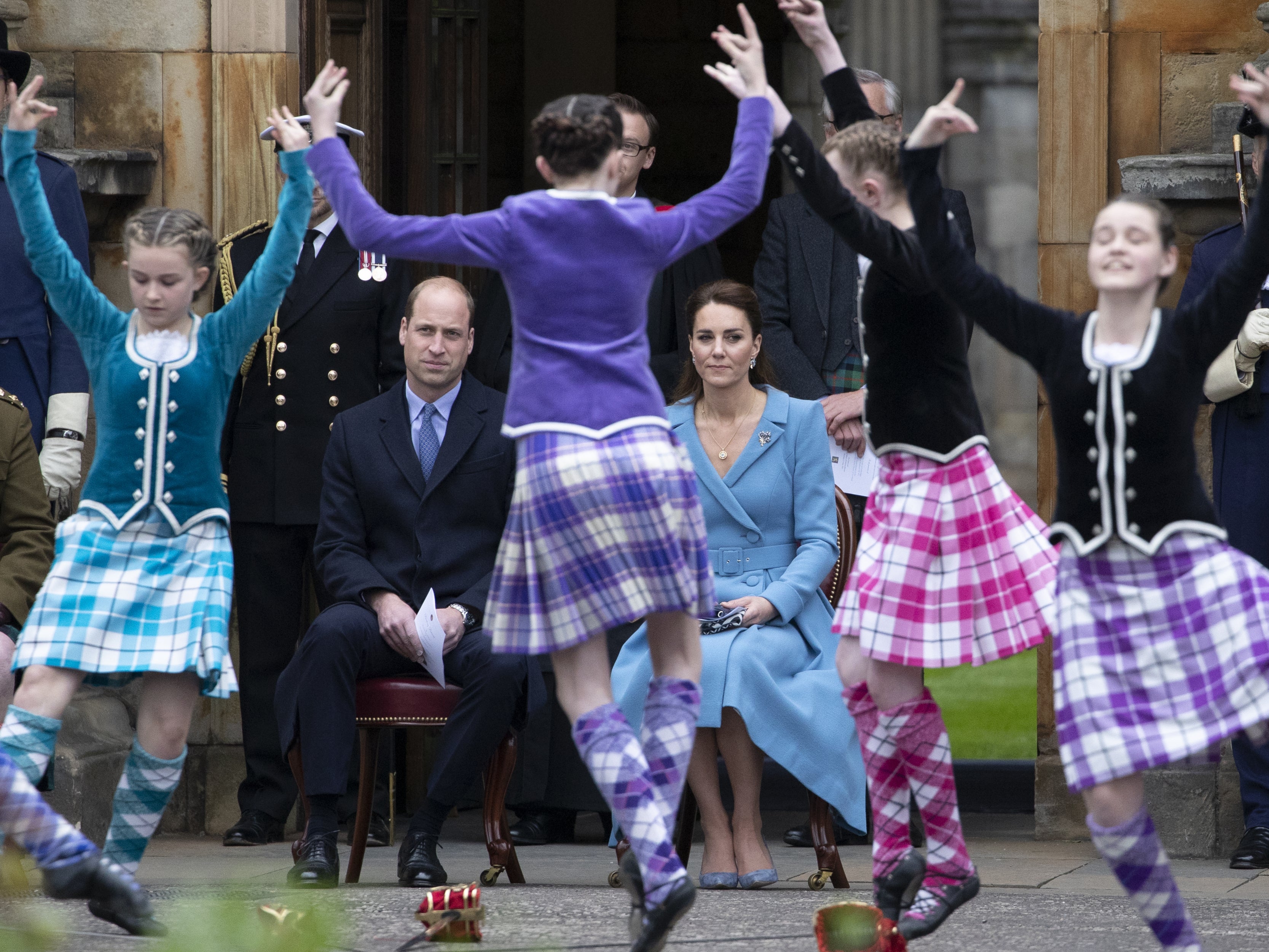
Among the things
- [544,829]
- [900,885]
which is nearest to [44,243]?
[900,885]

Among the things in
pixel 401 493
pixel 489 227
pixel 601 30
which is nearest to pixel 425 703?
pixel 401 493

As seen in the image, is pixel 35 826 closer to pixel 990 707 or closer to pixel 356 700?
pixel 356 700

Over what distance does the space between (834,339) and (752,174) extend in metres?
2.01

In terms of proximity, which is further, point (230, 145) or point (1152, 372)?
point (230, 145)

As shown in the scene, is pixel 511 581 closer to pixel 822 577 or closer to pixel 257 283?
pixel 257 283

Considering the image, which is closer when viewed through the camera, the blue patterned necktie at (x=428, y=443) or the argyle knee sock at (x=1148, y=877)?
the argyle knee sock at (x=1148, y=877)

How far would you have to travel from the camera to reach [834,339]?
587 centimetres

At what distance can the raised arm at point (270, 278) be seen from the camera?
4145 mm

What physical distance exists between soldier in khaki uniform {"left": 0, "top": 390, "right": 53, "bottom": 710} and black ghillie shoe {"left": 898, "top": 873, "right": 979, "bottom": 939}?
95.0 inches

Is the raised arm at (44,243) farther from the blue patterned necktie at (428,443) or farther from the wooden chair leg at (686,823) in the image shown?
the wooden chair leg at (686,823)

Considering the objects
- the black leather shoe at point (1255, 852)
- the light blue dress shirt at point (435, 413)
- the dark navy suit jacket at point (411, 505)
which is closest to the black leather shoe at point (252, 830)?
the dark navy suit jacket at point (411, 505)

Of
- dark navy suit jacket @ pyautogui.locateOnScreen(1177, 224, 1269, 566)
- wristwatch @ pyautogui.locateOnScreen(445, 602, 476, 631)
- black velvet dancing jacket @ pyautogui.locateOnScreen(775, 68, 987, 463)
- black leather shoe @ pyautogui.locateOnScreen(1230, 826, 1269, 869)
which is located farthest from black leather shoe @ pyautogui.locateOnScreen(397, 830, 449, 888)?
dark navy suit jacket @ pyautogui.locateOnScreen(1177, 224, 1269, 566)

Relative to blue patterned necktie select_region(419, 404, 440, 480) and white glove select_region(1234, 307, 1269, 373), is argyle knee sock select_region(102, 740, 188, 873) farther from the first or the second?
white glove select_region(1234, 307, 1269, 373)

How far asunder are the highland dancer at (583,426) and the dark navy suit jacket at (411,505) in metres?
1.50
